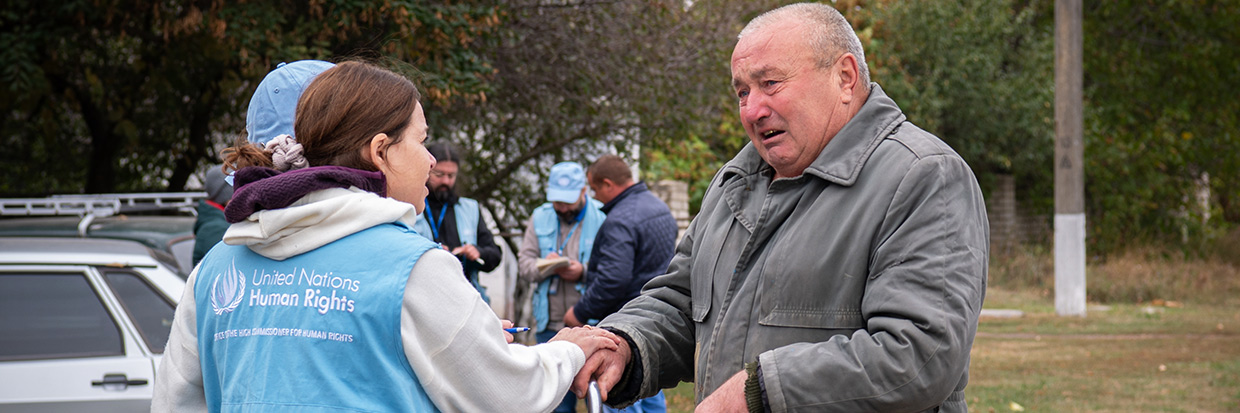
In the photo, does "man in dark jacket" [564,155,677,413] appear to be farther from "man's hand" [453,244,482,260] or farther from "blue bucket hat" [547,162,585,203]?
"man's hand" [453,244,482,260]

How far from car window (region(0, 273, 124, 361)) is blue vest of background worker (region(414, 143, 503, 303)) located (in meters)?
1.78

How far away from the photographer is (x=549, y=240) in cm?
696

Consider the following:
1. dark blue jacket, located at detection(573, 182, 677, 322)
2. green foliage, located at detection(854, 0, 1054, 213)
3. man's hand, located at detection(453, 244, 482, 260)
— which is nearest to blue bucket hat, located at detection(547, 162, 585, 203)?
dark blue jacket, located at detection(573, 182, 677, 322)

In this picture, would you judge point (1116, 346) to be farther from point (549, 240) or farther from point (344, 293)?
point (344, 293)

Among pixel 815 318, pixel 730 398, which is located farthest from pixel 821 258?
pixel 730 398

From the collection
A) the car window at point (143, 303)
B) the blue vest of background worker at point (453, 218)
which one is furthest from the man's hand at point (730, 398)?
the blue vest of background worker at point (453, 218)

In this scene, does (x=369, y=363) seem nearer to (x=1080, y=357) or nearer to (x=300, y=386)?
(x=300, y=386)

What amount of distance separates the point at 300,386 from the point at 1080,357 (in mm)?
9530

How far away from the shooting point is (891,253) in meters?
2.31

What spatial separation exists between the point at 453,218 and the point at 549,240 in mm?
730

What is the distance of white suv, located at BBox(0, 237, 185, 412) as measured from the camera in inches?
191

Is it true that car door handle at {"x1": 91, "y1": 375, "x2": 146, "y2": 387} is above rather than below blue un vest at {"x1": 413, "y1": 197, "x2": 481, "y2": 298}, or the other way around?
below

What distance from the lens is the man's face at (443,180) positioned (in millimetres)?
6254

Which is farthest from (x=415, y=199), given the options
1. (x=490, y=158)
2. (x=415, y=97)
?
(x=490, y=158)
